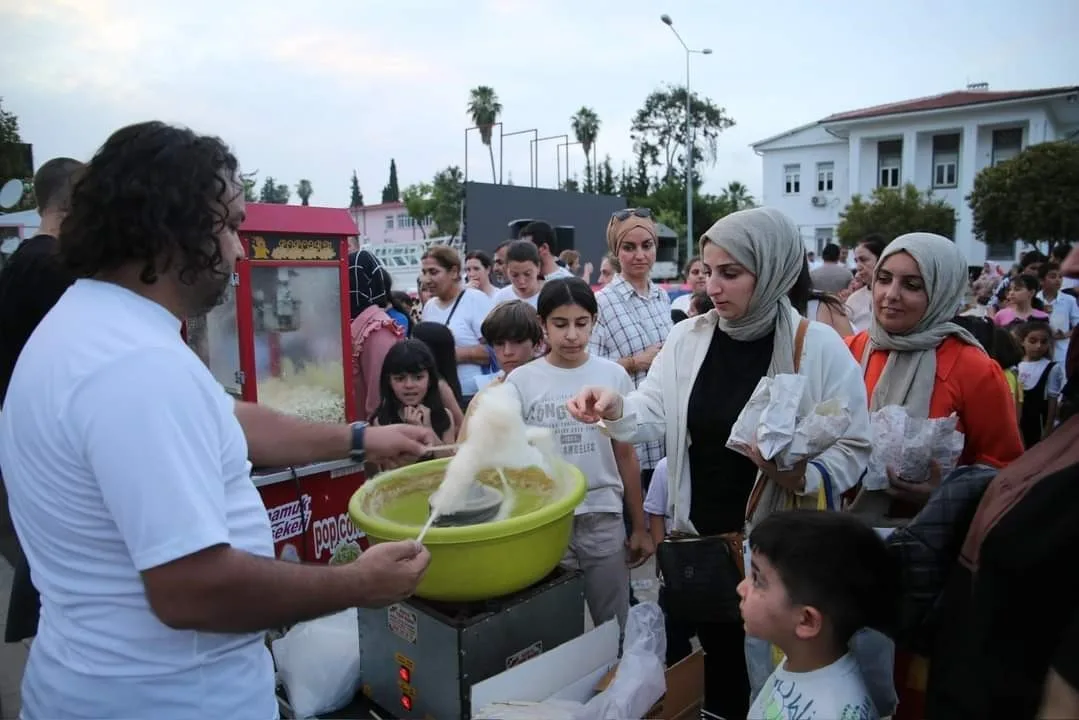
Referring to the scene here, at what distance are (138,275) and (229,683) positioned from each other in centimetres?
84

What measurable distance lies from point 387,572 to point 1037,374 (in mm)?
6562

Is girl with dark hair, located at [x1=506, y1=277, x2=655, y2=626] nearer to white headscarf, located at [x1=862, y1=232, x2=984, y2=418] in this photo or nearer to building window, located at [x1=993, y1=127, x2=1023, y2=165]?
white headscarf, located at [x1=862, y1=232, x2=984, y2=418]

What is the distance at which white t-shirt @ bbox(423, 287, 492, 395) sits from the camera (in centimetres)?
503

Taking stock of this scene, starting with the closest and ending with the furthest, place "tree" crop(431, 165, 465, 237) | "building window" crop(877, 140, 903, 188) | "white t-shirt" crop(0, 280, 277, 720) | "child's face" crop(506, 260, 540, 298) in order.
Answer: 1. "white t-shirt" crop(0, 280, 277, 720)
2. "child's face" crop(506, 260, 540, 298)
3. "building window" crop(877, 140, 903, 188)
4. "tree" crop(431, 165, 465, 237)

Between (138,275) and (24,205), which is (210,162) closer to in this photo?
(138,275)

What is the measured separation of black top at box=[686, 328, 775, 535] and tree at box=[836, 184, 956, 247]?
1269 inches

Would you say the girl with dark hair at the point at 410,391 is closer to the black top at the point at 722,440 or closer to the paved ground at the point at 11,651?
the paved ground at the point at 11,651

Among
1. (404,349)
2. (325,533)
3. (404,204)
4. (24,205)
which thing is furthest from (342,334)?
(404,204)

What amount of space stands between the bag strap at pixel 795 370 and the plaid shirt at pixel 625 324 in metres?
1.71

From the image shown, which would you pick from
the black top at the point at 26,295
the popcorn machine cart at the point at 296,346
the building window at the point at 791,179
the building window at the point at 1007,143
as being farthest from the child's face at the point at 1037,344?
the building window at the point at 791,179

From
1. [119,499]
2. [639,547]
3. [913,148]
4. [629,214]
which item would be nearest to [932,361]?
[639,547]

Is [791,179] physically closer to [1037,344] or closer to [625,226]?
[1037,344]

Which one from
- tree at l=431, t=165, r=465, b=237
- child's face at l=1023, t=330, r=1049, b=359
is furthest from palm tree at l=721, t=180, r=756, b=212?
child's face at l=1023, t=330, r=1049, b=359

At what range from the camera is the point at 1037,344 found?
6059 millimetres
